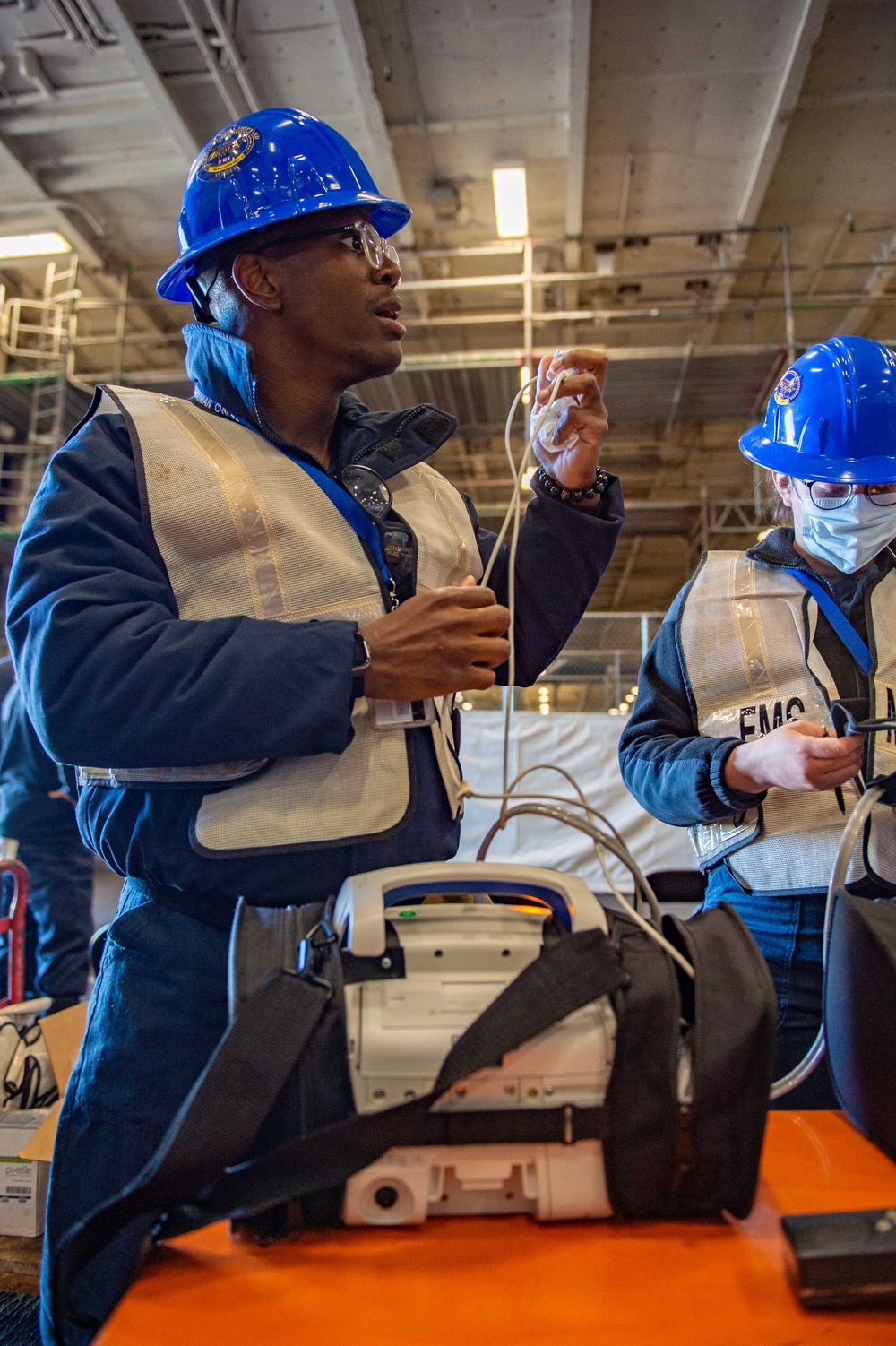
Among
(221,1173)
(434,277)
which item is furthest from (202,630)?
(434,277)

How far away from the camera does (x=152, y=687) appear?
98cm

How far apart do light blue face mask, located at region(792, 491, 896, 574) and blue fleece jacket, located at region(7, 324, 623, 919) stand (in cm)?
98

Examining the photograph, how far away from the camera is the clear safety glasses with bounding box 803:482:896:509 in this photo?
1.62m

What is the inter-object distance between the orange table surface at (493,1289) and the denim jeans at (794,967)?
56cm

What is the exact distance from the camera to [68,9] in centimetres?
571

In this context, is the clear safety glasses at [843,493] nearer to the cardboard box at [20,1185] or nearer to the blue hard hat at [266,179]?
the blue hard hat at [266,179]

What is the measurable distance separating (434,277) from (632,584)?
278 inches

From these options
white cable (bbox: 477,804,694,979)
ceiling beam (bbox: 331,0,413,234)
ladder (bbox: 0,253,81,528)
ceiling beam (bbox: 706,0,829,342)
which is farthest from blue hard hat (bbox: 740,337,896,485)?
ladder (bbox: 0,253,81,528)

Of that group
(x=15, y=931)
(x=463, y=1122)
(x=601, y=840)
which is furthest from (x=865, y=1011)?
(x=15, y=931)

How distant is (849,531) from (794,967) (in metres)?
0.82

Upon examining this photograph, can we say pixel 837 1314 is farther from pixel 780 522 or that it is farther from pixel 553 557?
pixel 780 522

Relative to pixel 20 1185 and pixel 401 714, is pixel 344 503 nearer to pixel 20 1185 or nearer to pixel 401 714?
pixel 401 714

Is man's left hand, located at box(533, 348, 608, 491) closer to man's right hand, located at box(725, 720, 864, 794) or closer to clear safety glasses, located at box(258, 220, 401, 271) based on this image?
clear safety glasses, located at box(258, 220, 401, 271)

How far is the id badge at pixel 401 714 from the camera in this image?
3.72 ft
